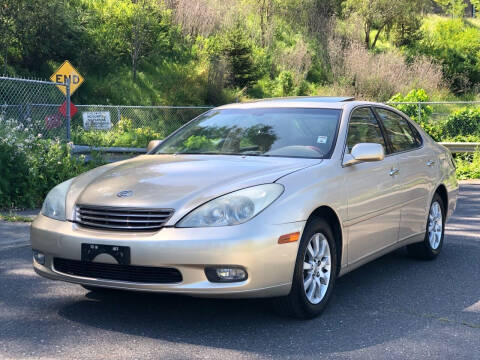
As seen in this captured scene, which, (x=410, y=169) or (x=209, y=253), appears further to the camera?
(x=410, y=169)

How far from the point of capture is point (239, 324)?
188 inches

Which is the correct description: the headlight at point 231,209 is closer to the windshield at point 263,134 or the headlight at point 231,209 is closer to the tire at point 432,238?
the windshield at point 263,134

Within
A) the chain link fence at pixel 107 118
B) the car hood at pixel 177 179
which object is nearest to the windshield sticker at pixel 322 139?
the car hood at pixel 177 179

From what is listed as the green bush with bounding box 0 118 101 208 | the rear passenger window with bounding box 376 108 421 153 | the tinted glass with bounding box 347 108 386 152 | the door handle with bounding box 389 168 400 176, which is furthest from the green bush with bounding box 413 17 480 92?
the door handle with bounding box 389 168 400 176

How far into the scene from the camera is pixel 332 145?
552 cm

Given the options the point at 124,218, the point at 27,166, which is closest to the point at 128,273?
the point at 124,218

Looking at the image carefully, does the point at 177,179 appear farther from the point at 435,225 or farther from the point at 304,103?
the point at 435,225

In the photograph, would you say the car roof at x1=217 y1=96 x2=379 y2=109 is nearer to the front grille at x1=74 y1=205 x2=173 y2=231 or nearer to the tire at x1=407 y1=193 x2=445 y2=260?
the tire at x1=407 y1=193 x2=445 y2=260

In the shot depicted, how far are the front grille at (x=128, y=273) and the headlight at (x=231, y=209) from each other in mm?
315

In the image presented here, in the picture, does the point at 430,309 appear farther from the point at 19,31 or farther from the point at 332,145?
the point at 19,31

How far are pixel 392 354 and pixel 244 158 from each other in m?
1.84

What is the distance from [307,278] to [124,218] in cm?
129

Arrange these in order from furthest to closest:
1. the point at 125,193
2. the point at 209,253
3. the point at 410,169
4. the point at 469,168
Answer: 1. the point at 469,168
2. the point at 410,169
3. the point at 125,193
4. the point at 209,253

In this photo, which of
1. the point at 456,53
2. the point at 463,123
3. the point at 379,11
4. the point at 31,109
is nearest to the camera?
the point at 31,109
